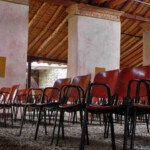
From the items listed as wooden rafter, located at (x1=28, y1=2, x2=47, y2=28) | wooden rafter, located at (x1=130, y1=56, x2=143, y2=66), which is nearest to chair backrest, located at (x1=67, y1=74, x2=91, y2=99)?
wooden rafter, located at (x1=28, y1=2, x2=47, y2=28)

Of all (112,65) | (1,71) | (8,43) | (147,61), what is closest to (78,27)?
(112,65)

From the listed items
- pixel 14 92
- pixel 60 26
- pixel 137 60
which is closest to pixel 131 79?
pixel 14 92

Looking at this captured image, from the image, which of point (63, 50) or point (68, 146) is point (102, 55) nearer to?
point (63, 50)

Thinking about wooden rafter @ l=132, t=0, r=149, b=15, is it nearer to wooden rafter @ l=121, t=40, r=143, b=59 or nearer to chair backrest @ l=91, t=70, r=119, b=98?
wooden rafter @ l=121, t=40, r=143, b=59

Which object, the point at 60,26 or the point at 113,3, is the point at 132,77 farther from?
the point at 60,26

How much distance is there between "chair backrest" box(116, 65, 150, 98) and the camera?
2.86 meters

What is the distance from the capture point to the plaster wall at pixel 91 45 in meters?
8.91

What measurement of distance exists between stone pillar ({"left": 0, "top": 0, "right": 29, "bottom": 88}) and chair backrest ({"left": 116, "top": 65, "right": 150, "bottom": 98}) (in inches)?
203

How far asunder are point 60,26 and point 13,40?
3391mm

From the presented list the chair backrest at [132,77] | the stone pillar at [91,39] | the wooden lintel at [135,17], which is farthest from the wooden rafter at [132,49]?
the chair backrest at [132,77]

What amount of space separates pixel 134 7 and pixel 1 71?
5.93m

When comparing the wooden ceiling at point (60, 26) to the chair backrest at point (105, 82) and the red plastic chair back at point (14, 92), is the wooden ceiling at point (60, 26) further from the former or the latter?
the chair backrest at point (105, 82)

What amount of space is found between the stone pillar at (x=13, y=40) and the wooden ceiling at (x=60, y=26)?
1319 millimetres

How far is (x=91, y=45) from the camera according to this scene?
912 cm
